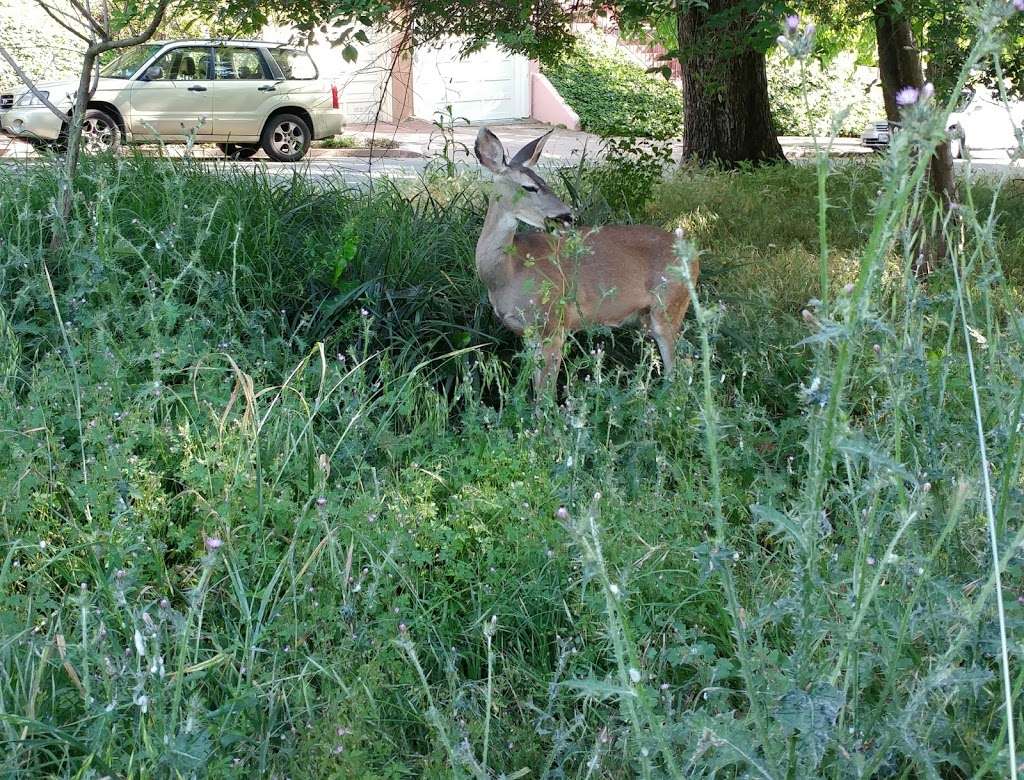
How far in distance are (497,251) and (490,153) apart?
642 millimetres

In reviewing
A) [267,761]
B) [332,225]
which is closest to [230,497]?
[267,761]

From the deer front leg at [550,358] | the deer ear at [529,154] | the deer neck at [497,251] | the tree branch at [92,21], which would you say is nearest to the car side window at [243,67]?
the tree branch at [92,21]

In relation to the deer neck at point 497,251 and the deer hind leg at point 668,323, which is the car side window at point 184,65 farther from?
the deer hind leg at point 668,323

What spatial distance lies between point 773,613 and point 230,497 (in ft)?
5.90

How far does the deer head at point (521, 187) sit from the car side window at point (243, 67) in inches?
503

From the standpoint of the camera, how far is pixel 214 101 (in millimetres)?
17250

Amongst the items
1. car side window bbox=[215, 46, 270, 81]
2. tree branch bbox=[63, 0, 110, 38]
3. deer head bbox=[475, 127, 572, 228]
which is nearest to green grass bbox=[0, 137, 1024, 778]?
deer head bbox=[475, 127, 572, 228]

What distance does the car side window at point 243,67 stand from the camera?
17.6 metres

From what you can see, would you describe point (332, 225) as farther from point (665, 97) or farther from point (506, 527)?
point (665, 97)

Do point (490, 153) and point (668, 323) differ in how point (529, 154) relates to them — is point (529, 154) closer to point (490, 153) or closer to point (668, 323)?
point (490, 153)

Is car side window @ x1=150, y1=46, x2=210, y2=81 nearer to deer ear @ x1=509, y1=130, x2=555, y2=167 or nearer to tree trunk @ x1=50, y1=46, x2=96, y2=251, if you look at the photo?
tree trunk @ x1=50, y1=46, x2=96, y2=251

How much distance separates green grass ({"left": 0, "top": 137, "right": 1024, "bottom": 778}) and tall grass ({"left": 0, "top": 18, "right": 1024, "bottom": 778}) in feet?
0.05

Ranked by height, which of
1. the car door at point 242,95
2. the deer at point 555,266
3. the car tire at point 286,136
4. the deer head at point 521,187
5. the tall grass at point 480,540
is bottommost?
the tall grass at point 480,540

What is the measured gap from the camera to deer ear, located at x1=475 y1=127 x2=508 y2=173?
5.76 metres
